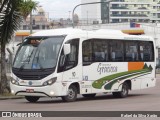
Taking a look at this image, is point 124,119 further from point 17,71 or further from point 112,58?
point 112,58

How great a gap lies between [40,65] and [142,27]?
210 ft

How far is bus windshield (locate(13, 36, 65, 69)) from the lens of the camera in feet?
73.5

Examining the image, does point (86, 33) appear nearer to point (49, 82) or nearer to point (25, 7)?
point (49, 82)

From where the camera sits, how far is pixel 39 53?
74.3ft

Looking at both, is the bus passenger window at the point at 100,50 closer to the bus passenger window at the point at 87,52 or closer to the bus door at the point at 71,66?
the bus passenger window at the point at 87,52

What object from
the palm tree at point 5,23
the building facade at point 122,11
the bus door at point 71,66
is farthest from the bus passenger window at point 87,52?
the building facade at point 122,11

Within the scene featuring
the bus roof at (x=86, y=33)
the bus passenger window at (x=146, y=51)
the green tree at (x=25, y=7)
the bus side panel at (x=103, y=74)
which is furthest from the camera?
the green tree at (x=25, y=7)

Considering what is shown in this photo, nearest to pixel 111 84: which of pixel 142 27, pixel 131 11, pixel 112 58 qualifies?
pixel 112 58

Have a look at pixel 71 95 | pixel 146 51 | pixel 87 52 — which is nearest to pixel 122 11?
pixel 146 51

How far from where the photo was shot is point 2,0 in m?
27.5

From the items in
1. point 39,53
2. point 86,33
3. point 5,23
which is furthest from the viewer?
point 5,23

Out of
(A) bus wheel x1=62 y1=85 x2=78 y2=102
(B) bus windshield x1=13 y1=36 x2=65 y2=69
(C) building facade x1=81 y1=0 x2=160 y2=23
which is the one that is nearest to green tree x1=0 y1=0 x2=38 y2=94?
(B) bus windshield x1=13 y1=36 x2=65 y2=69

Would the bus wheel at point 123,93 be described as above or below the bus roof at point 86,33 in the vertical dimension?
below

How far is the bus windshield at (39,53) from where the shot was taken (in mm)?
22406
